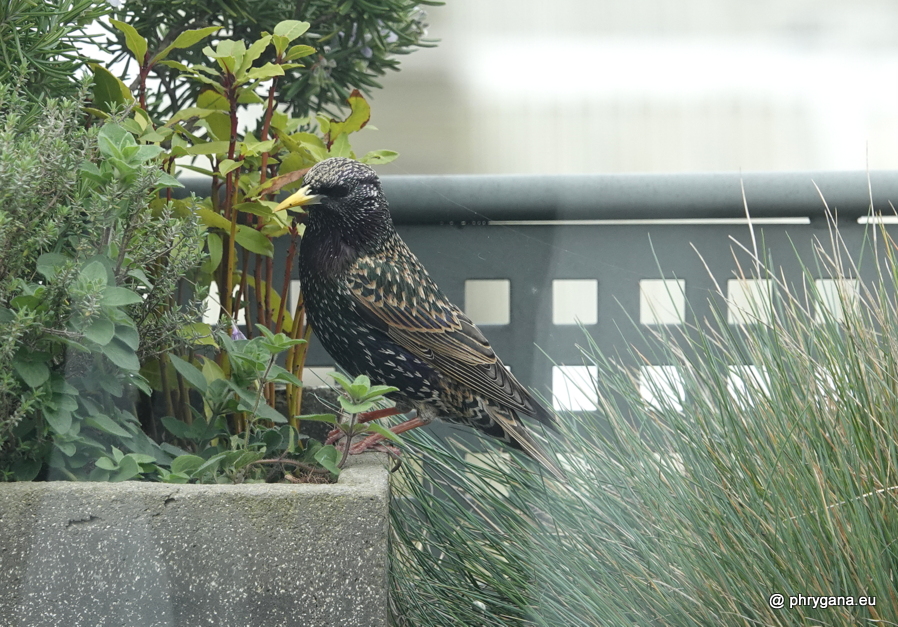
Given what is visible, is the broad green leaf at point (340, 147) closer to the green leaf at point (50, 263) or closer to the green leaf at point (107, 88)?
the green leaf at point (107, 88)

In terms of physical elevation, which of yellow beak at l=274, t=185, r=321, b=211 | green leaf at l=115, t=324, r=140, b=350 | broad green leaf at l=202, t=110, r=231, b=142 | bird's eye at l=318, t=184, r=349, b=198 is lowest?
green leaf at l=115, t=324, r=140, b=350

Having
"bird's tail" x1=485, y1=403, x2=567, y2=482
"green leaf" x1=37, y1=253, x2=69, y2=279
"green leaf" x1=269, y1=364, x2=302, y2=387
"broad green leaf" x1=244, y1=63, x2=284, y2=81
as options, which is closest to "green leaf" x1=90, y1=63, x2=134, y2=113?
"broad green leaf" x1=244, y1=63, x2=284, y2=81

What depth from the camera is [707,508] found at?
0.75 meters

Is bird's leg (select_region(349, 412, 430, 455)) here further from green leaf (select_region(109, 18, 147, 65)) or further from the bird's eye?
green leaf (select_region(109, 18, 147, 65))

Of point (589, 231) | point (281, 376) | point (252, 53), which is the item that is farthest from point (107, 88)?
point (589, 231)

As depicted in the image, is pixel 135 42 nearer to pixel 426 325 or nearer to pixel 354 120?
pixel 354 120

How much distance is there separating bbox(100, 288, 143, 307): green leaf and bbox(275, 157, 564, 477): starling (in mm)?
267

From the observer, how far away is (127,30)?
2.99 feet

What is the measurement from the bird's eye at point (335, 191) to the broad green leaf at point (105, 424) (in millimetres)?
356

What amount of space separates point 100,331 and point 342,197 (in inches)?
13.9

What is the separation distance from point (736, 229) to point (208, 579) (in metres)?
1.09

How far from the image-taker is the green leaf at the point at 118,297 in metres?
0.74

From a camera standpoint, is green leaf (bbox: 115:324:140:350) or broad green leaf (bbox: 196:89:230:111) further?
broad green leaf (bbox: 196:89:230:111)

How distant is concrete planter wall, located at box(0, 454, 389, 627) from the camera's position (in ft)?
2.22
